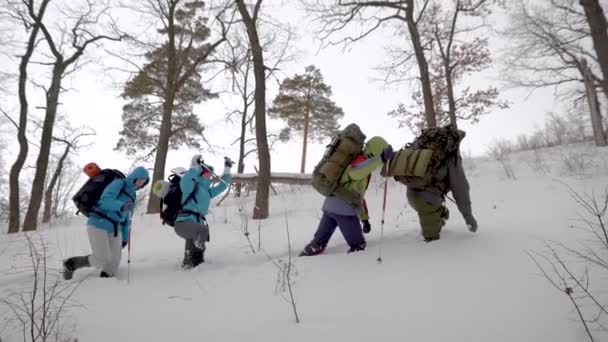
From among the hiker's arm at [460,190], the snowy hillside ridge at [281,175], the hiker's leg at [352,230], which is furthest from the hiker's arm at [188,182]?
the snowy hillside ridge at [281,175]

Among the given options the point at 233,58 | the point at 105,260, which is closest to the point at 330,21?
the point at 233,58

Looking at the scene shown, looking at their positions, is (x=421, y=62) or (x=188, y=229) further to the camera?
(x=421, y=62)

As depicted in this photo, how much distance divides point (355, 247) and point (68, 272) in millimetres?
3349

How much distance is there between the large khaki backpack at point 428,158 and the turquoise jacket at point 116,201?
3133 mm

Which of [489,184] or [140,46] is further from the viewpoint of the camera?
[140,46]

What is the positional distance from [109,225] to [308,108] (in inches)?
668

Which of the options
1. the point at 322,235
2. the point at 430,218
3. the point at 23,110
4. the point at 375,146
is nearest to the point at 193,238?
the point at 322,235

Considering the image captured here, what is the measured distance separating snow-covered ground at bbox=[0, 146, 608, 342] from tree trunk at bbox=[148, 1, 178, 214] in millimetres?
5057

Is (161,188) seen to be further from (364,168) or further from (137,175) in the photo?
(364,168)

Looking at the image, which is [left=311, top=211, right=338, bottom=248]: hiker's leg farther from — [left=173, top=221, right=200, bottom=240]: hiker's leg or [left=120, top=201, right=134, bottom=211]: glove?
[left=120, top=201, right=134, bottom=211]: glove

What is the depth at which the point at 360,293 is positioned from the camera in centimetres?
227

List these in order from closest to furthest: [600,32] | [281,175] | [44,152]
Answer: [600,32] → [44,152] → [281,175]

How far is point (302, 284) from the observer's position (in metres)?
2.60

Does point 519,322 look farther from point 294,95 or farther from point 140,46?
point 294,95
